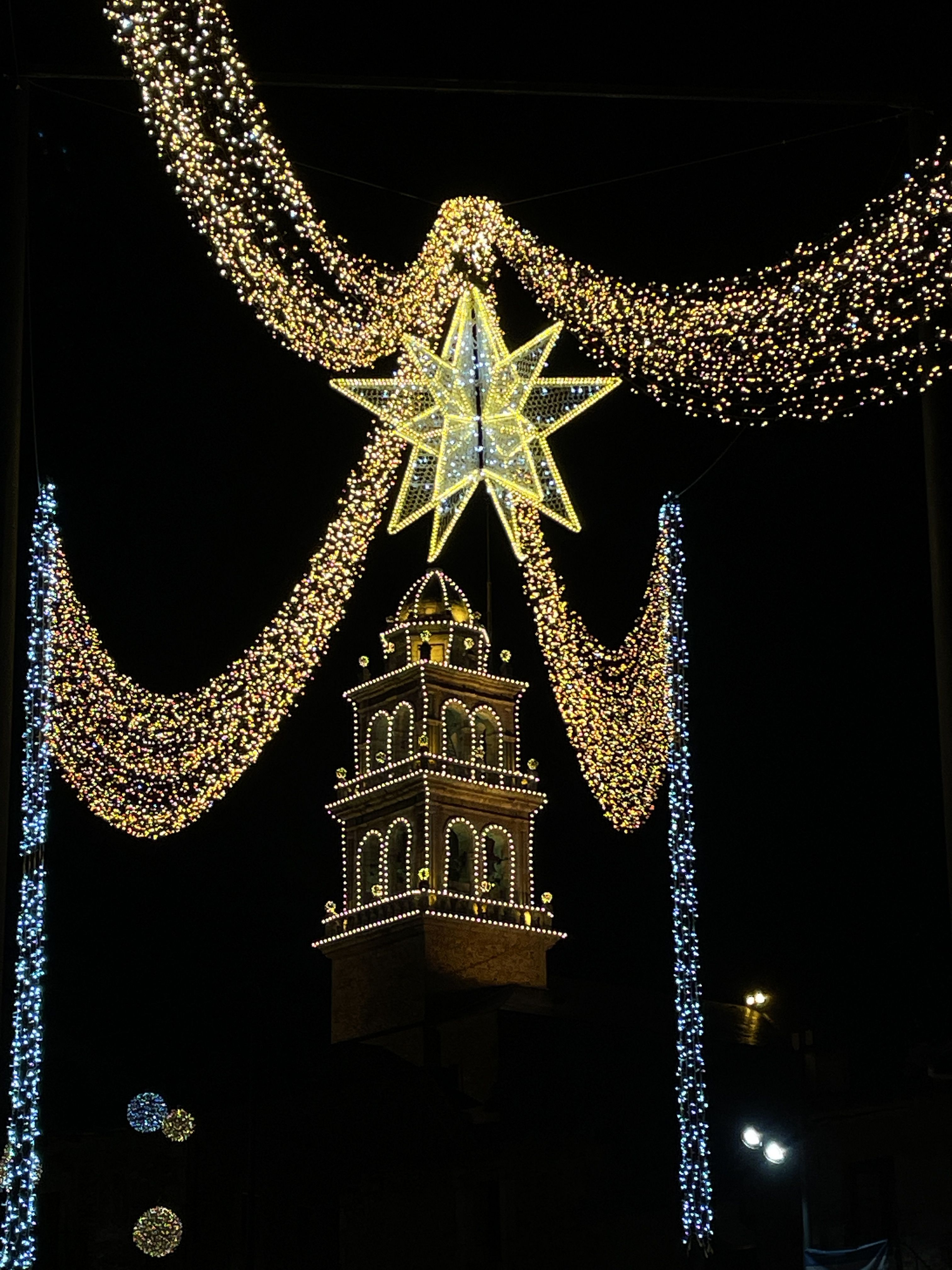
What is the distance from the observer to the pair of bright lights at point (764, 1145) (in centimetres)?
2555

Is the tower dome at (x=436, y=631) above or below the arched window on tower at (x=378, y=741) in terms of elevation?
above

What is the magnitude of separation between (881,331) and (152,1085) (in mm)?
35791

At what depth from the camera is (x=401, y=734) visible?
46.4m

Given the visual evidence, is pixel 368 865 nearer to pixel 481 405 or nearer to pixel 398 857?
pixel 398 857

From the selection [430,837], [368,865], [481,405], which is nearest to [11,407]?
[481,405]

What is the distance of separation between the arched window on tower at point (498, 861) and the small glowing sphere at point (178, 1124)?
361 inches

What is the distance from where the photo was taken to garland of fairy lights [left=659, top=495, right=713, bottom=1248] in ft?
73.4

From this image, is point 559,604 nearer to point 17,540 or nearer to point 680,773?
point 680,773

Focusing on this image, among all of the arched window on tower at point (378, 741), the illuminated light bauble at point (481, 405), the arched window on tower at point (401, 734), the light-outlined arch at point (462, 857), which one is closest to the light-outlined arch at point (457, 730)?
the arched window on tower at point (401, 734)

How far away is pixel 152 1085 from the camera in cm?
4491

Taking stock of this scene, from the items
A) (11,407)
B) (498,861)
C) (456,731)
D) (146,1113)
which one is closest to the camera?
(11,407)

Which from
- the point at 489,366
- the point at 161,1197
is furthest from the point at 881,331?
the point at 161,1197

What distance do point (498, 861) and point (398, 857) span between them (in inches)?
92.6

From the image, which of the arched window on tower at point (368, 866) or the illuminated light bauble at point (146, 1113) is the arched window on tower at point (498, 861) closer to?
the arched window on tower at point (368, 866)
